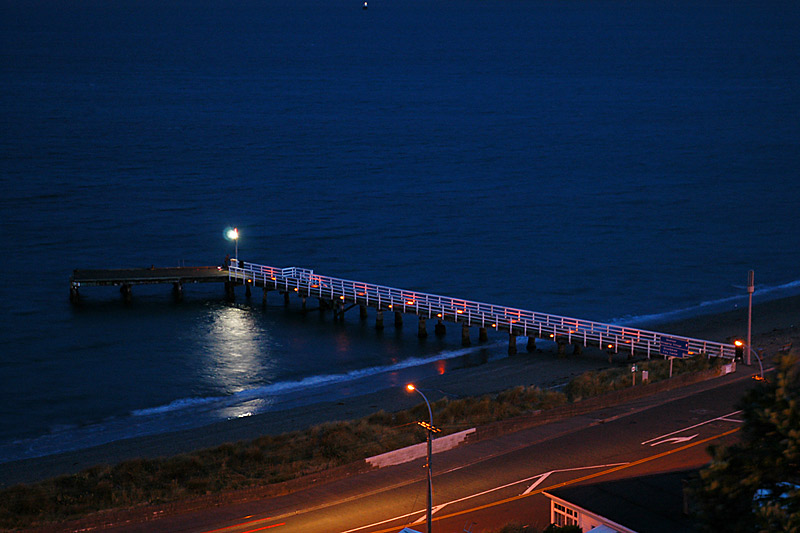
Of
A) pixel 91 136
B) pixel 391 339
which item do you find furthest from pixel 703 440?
pixel 91 136

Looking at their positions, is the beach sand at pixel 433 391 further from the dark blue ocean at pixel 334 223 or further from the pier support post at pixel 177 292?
the pier support post at pixel 177 292

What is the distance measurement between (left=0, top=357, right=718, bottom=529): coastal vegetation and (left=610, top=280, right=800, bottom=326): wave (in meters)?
16.2

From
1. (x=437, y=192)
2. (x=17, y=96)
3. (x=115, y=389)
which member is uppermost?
(x=17, y=96)

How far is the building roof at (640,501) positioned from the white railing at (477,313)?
1600cm

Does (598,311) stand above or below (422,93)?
below

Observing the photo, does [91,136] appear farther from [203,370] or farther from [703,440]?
[703,440]

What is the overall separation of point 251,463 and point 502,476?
7.18 metres

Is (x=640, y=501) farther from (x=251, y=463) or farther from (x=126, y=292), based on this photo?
(x=126, y=292)

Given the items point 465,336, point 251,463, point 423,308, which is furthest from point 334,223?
point 251,463

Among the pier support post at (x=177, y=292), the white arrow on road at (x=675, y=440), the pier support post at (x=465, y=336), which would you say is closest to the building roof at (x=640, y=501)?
the white arrow on road at (x=675, y=440)

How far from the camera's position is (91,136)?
10838cm

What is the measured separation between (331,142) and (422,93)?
51.4 m

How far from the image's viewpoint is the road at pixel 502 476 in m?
24.8

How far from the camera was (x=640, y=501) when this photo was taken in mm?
22547
